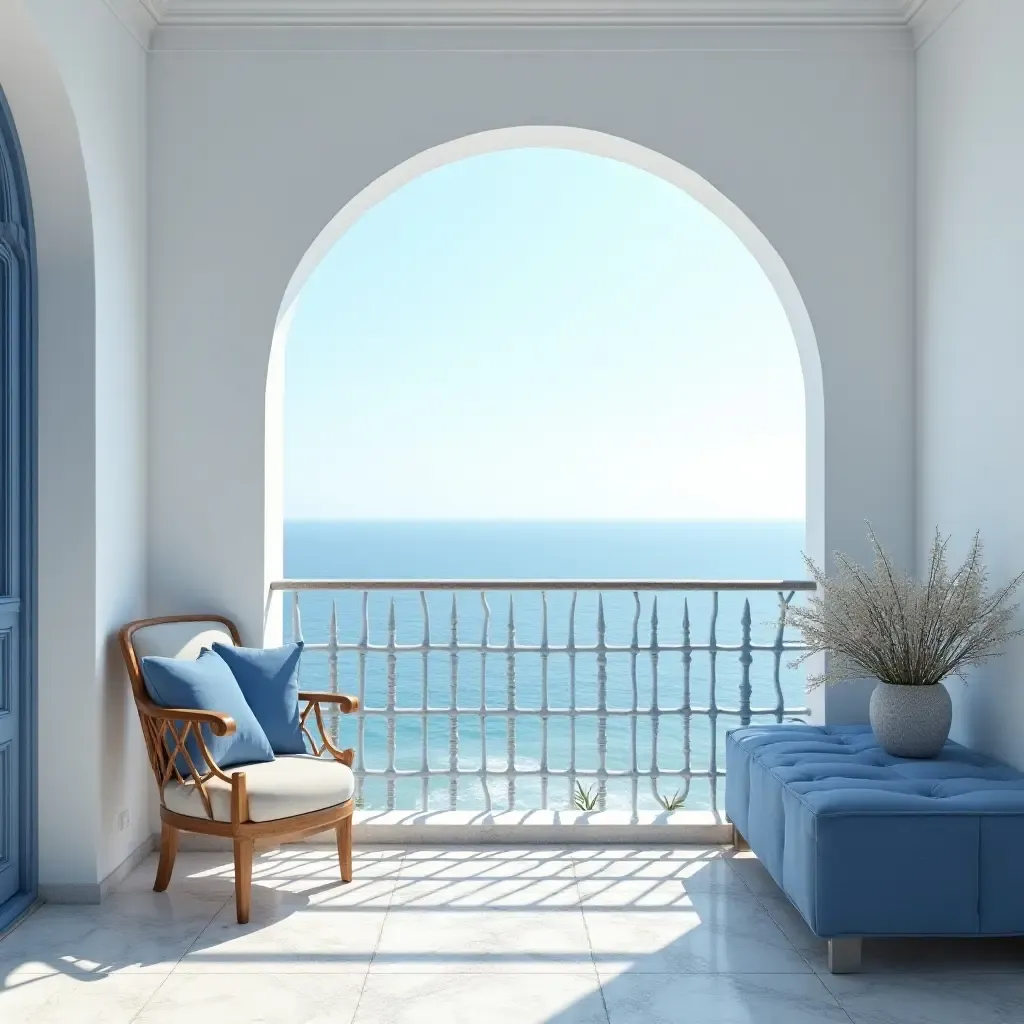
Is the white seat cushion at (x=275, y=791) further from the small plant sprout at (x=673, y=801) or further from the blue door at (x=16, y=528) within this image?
the small plant sprout at (x=673, y=801)

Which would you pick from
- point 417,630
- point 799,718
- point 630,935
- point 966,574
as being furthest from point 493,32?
point 417,630

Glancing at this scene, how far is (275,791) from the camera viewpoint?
3.39 m

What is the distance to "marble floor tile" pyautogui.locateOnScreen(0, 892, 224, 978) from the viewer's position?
304 centimetres

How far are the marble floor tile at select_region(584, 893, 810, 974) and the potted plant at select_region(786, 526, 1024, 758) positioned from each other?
758 mm

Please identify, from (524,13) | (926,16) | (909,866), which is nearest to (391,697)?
(909,866)

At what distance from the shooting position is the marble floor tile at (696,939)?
3037mm

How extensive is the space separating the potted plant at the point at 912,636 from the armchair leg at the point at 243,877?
203cm

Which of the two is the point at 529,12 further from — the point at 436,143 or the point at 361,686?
the point at 361,686

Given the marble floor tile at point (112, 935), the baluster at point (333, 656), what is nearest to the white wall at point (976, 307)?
the baluster at point (333, 656)

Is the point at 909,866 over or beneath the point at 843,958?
over

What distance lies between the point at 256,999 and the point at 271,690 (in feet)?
4.02

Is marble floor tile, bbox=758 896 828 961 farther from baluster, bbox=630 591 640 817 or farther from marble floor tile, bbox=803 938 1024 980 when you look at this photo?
baluster, bbox=630 591 640 817

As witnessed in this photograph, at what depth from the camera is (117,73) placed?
3.85m

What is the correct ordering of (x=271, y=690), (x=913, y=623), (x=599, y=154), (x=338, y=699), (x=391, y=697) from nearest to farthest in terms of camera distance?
(x=913, y=623)
(x=271, y=690)
(x=338, y=699)
(x=391, y=697)
(x=599, y=154)
